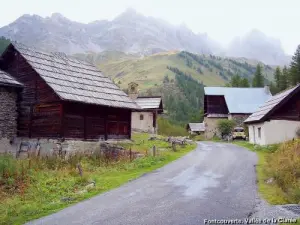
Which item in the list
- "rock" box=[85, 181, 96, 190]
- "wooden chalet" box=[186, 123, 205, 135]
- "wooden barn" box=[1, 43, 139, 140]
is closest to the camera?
"rock" box=[85, 181, 96, 190]

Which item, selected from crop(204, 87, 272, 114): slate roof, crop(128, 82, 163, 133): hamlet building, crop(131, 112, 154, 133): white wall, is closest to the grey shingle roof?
crop(128, 82, 163, 133): hamlet building

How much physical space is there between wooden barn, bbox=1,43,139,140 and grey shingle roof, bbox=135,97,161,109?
1775cm

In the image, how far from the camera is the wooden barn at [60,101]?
24.0 meters

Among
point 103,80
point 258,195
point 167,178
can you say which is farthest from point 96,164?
point 103,80

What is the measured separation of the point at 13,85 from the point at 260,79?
73788 millimetres

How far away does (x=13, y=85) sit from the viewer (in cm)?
2436

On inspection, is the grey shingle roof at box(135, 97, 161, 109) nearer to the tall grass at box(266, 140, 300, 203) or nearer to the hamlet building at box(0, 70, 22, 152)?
the hamlet building at box(0, 70, 22, 152)

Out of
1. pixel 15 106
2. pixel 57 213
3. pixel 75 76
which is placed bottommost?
pixel 57 213

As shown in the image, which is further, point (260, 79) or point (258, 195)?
point (260, 79)

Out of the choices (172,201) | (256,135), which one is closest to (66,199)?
(172,201)

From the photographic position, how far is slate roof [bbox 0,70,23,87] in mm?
23562

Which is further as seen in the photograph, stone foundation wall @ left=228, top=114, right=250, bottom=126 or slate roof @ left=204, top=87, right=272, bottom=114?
slate roof @ left=204, top=87, right=272, bottom=114

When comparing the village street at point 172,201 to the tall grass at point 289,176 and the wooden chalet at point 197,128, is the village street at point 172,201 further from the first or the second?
the wooden chalet at point 197,128

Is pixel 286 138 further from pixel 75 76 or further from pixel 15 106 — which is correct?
pixel 15 106
